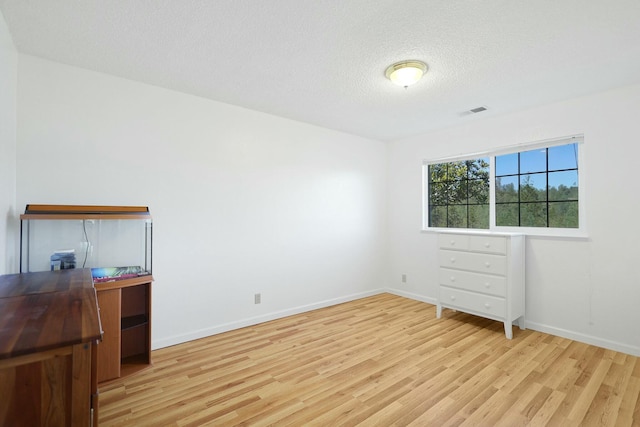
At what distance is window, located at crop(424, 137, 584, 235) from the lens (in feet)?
10.4

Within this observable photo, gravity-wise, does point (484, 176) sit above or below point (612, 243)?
above

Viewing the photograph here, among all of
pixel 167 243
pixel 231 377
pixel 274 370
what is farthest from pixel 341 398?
pixel 167 243

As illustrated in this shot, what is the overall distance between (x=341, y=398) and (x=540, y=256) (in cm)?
267

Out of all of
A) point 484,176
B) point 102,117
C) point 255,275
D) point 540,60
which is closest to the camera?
point 540,60

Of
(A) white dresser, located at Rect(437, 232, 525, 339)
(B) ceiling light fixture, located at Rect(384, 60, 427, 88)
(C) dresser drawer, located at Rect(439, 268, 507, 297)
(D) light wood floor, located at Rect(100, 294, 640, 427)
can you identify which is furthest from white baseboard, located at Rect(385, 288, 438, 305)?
(B) ceiling light fixture, located at Rect(384, 60, 427, 88)

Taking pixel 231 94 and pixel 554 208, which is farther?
pixel 554 208

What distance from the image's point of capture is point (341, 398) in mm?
2061

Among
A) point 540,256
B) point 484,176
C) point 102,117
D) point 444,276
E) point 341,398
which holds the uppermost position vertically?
point 102,117

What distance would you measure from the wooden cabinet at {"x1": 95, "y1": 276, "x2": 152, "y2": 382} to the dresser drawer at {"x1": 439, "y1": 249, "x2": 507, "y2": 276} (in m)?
3.13

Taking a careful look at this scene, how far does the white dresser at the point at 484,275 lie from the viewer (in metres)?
3.11

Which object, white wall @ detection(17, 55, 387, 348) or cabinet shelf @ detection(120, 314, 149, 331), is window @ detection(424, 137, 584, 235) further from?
cabinet shelf @ detection(120, 314, 149, 331)

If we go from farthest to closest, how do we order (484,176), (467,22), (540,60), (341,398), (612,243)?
(484,176), (612,243), (540,60), (341,398), (467,22)

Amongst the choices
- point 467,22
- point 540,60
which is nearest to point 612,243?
point 540,60

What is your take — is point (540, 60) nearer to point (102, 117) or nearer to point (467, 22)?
point (467, 22)
